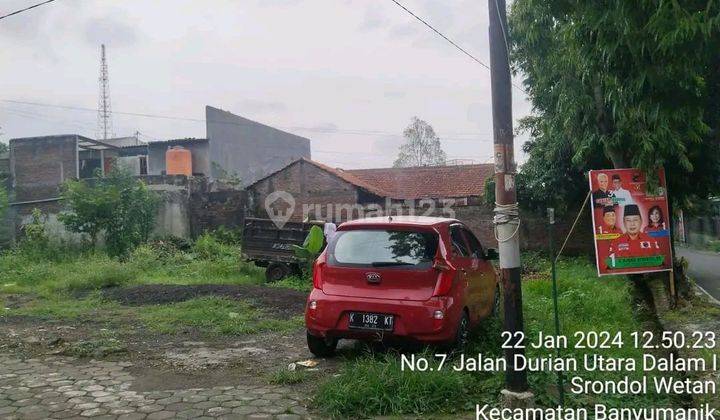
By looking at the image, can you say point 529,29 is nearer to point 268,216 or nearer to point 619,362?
point 619,362

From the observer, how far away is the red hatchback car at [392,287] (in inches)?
229

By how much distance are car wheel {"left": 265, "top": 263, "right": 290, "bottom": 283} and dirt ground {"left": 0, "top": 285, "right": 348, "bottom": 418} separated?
402cm

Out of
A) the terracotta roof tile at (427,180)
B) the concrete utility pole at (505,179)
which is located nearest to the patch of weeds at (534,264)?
the terracotta roof tile at (427,180)

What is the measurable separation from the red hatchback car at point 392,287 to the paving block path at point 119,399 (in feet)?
3.52

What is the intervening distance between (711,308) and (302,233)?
8655 millimetres

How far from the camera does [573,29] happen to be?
563 centimetres

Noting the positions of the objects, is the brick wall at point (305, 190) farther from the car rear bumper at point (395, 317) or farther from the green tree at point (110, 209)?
the car rear bumper at point (395, 317)

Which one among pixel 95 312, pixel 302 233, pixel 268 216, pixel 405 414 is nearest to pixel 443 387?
pixel 405 414

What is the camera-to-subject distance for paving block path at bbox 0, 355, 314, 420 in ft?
15.2

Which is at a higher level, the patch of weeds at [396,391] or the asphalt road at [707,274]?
the patch of weeds at [396,391]

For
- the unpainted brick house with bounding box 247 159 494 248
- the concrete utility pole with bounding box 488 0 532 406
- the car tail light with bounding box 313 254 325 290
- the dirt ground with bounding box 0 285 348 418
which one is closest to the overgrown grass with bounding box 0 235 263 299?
the dirt ground with bounding box 0 285 348 418

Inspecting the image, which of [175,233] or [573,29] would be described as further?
[175,233]

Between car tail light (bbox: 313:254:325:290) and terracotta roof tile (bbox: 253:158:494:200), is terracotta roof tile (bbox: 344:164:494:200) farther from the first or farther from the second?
car tail light (bbox: 313:254:325:290)

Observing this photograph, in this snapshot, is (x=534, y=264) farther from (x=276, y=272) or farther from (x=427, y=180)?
(x=427, y=180)
